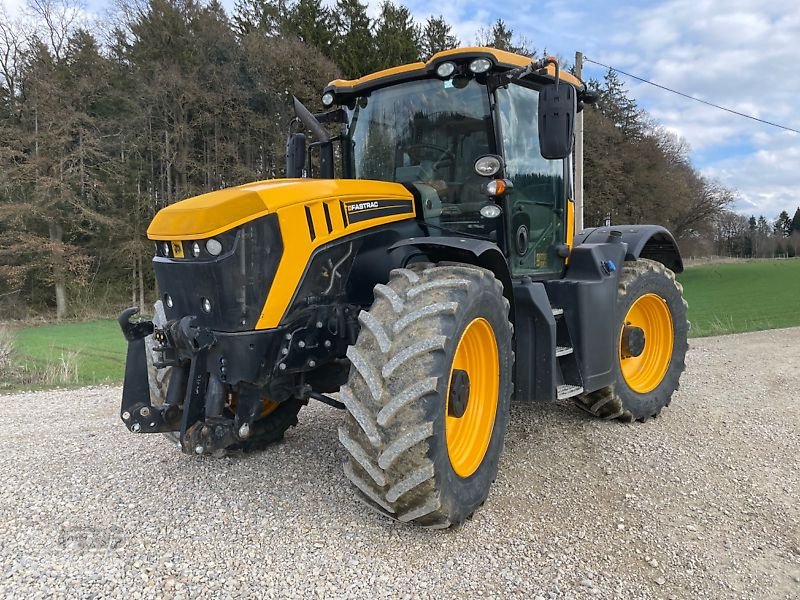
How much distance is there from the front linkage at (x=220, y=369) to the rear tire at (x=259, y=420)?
0.10 metres

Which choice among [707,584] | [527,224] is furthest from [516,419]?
[707,584]

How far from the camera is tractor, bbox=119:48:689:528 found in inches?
116

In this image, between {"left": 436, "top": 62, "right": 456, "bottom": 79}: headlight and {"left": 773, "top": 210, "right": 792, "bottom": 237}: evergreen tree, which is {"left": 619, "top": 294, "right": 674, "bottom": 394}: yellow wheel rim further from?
{"left": 773, "top": 210, "right": 792, "bottom": 237}: evergreen tree

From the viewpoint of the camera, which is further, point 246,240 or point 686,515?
point 686,515

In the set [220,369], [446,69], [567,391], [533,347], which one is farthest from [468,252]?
[220,369]

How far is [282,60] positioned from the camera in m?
22.1

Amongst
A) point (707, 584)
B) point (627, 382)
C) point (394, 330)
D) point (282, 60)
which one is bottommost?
point (707, 584)

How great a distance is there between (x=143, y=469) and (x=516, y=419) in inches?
113

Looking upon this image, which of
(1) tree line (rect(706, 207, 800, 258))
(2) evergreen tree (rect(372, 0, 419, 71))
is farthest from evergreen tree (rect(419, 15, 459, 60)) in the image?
(1) tree line (rect(706, 207, 800, 258))

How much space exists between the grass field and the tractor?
5542 mm

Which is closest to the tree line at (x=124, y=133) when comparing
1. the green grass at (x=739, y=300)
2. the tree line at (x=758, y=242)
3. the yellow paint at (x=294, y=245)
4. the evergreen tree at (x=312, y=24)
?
the evergreen tree at (x=312, y=24)

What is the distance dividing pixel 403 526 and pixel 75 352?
10.8 metres

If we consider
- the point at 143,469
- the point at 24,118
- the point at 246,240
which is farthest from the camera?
the point at 24,118

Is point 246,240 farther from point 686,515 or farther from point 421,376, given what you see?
point 686,515
